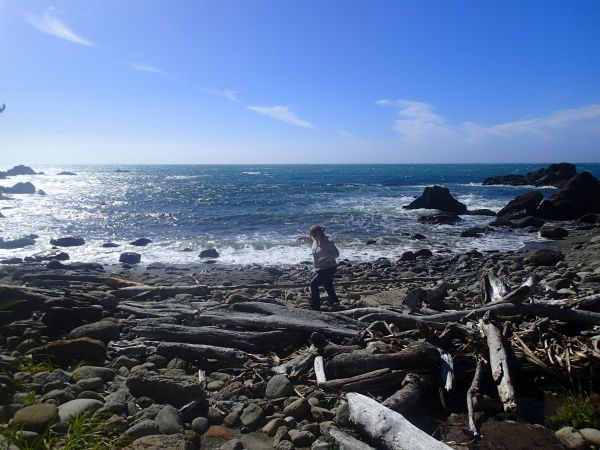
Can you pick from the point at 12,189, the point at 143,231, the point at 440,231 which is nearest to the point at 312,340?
the point at 440,231

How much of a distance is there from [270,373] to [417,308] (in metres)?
2.89

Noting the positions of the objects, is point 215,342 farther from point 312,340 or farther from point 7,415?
point 7,415

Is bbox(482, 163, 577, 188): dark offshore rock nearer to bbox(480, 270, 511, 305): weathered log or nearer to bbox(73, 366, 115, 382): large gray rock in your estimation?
bbox(480, 270, 511, 305): weathered log

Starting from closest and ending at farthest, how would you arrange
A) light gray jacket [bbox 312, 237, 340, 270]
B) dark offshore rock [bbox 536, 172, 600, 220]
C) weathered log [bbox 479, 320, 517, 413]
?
weathered log [bbox 479, 320, 517, 413] → light gray jacket [bbox 312, 237, 340, 270] → dark offshore rock [bbox 536, 172, 600, 220]

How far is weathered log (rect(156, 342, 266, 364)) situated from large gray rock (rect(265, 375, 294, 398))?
0.68 m

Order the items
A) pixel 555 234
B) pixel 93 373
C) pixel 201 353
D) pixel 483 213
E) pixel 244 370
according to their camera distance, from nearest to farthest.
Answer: pixel 93 373, pixel 244 370, pixel 201 353, pixel 555 234, pixel 483 213

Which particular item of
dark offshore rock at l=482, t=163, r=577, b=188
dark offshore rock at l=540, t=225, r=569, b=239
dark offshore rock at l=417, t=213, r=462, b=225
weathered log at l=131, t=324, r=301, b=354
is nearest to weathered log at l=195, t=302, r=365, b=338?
weathered log at l=131, t=324, r=301, b=354

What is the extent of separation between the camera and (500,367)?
445 cm

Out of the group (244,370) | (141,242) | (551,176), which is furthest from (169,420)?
(551,176)

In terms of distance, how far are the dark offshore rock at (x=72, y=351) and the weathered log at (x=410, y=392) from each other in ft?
13.0

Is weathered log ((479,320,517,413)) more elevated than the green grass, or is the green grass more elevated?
weathered log ((479,320,517,413))

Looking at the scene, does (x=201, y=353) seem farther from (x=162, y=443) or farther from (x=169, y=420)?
(x=162, y=443)

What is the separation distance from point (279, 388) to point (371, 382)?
1079 mm

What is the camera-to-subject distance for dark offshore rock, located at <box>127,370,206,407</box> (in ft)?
14.8
